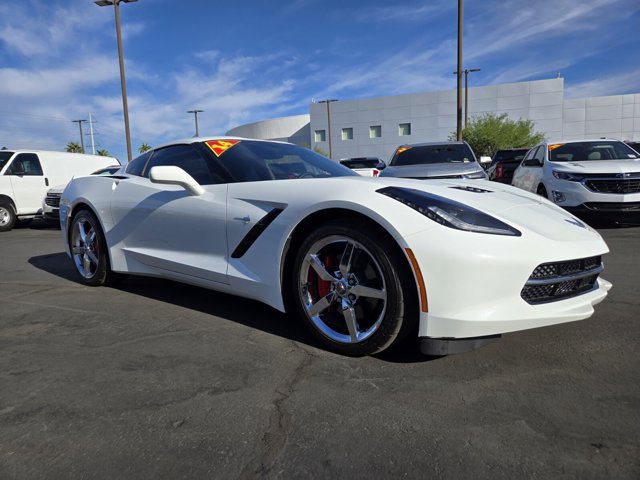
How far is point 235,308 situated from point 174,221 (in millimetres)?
796

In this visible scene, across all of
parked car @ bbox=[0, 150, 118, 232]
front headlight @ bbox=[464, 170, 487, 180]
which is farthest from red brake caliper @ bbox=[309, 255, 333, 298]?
parked car @ bbox=[0, 150, 118, 232]

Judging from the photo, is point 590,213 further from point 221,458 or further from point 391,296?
point 221,458

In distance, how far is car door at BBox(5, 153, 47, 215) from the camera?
10367 mm

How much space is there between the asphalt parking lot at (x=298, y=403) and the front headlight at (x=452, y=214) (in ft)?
2.36

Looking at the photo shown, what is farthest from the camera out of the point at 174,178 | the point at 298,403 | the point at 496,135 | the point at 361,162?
the point at 496,135

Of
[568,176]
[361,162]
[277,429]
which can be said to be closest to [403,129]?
[361,162]

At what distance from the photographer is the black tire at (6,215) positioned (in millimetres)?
10227

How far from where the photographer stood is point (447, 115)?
44875mm

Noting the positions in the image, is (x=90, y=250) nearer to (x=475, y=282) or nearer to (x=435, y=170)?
(x=475, y=282)

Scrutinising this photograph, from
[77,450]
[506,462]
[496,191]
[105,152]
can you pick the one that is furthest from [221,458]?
[105,152]

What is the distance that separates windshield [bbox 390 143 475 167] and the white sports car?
5474 millimetres

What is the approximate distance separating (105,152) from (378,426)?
226ft

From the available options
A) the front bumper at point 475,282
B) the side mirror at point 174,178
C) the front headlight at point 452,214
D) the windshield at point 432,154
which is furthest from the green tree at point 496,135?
the front bumper at point 475,282

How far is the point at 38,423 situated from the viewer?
76.0 inches
